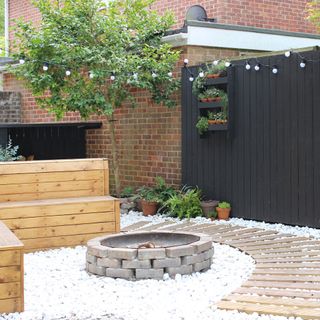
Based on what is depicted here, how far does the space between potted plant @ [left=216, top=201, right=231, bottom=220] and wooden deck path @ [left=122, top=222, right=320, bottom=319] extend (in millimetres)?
424

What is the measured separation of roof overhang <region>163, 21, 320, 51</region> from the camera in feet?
32.8

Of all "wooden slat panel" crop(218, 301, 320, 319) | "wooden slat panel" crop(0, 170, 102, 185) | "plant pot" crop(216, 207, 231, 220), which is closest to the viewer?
"wooden slat panel" crop(218, 301, 320, 319)

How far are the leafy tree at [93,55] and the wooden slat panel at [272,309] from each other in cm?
546

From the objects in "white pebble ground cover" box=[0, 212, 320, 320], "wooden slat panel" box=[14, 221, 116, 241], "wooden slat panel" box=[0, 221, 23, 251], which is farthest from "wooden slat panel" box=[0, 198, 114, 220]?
"wooden slat panel" box=[0, 221, 23, 251]

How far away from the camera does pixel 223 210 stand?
30.1 feet

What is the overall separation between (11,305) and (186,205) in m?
4.84

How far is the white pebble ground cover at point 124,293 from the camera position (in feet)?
15.6

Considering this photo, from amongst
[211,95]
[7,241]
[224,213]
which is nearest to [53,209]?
[7,241]

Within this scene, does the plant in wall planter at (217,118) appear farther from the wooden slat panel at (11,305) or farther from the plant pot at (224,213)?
the wooden slat panel at (11,305)

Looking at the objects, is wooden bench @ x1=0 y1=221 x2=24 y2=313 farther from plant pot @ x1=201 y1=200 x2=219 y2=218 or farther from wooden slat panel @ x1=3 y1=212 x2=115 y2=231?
plant pot @ x1=201 y1=200 x2=219 y2=218

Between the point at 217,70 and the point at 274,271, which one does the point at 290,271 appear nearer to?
the point at 274,271

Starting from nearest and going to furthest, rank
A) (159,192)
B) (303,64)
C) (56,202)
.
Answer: (56,202) < (303,64) < (159,192)

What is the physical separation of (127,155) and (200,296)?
644cm

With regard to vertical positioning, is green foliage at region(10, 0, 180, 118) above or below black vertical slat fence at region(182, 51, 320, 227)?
above
